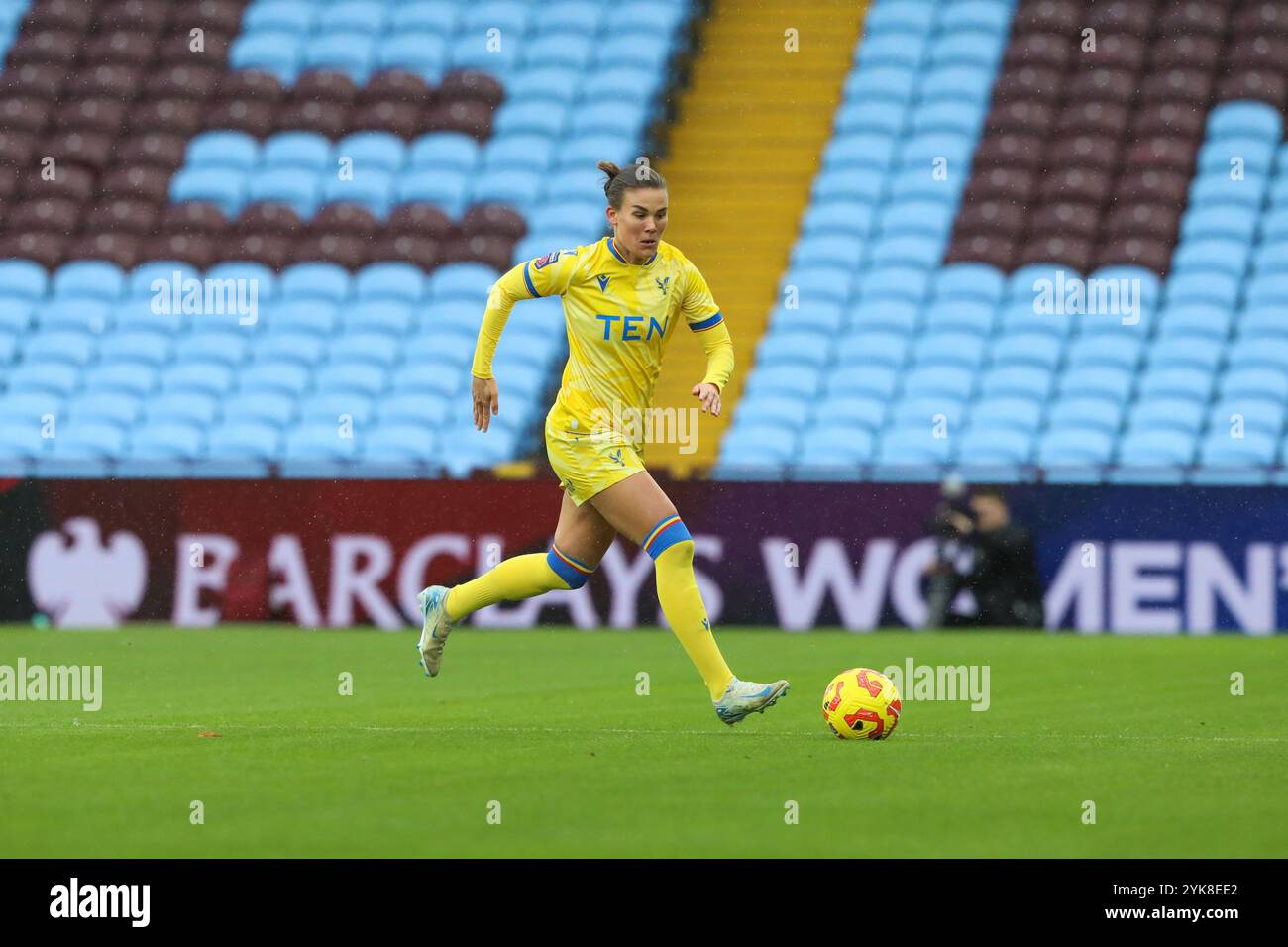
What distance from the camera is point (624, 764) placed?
792cm

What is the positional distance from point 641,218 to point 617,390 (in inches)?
31.7

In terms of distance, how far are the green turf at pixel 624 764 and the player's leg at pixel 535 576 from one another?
0.47 m

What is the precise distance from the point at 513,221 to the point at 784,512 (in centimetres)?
687

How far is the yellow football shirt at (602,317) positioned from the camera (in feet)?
30.2

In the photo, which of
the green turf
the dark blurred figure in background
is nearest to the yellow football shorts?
the green turf

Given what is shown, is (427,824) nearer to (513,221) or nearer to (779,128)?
(513,221)

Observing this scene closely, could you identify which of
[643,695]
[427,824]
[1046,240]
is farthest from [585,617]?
[427,824]

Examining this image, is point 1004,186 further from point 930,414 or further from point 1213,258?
point 930,414

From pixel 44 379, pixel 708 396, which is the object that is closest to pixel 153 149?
pixel 44 379

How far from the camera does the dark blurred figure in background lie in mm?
15906

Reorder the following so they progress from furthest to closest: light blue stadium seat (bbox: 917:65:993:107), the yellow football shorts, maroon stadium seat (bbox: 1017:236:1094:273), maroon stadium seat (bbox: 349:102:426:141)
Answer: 1. maroon stadium seat (bbox: 349:102:426:141)
2. light blue stadium seat (bbox: 917:65:993:107)
3. maroon stadium seat (bbox: 1017:236:1094:273)
4. the yellow football shorts

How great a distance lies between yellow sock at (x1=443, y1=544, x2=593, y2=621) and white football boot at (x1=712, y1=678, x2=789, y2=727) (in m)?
1.06

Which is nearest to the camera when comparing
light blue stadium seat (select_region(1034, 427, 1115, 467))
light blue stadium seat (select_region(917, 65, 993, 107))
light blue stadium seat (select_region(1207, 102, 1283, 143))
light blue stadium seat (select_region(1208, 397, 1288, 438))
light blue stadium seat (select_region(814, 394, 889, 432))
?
light blue stadium seat (select_region(1208, 397, 1288, 438))

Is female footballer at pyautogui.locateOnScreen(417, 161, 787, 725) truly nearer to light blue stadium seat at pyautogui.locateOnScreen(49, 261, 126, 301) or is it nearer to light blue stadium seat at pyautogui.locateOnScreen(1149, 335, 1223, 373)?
light blue stadium seat at pyautogui.locateOnScreen(1149, 335, 1223, 373)
